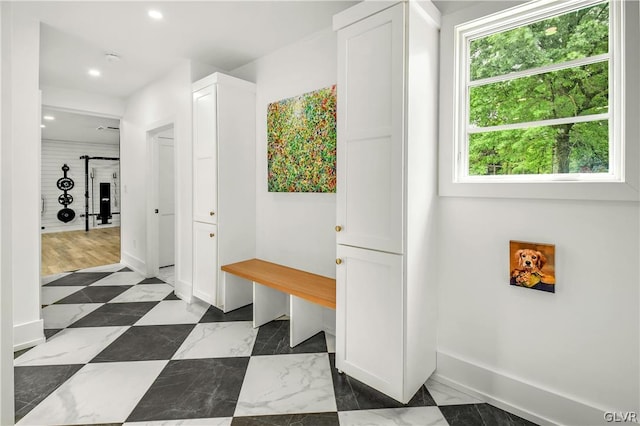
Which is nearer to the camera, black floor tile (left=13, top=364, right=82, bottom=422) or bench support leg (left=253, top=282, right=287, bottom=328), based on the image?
black floor tile (left=13, top=364, right=82, bottom=422)

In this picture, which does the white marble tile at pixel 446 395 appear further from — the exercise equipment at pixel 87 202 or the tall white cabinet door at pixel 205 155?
the exercise equipment at pixel 87 202

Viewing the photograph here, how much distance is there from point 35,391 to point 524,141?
334cm

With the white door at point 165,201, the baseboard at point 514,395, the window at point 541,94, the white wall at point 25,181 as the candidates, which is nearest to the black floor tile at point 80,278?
the white door at point 165,201

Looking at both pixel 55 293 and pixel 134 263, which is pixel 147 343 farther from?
pixel 134 263

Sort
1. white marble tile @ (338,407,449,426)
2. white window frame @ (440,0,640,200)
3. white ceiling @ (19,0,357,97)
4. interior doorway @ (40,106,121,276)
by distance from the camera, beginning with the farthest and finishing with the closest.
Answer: interior doorway @ (40,106,121,276) → white ceiling @ (19,0,357,97) → white marble tile @ (338,407,449,426) → white window frame @ (440,0,640,200)

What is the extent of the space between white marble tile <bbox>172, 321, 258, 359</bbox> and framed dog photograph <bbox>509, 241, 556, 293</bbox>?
6.31 ft

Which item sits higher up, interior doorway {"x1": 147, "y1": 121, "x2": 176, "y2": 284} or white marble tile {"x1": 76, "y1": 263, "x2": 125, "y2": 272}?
interior doorway {"x1": 147, "y1": 121, "x2": 176, "y2": 284}

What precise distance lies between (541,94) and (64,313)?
4.40 m

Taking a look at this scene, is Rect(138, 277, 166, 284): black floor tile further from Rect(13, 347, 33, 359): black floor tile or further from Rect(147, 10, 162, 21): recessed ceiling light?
Rect(147, 10, 162, 21): recessed ceiling light

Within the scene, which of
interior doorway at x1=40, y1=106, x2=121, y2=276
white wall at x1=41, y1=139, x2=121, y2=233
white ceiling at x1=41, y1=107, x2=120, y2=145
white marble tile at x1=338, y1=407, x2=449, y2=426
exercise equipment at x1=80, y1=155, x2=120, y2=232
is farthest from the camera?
exercise equipment at x1=80, y1=155, x2=120, y2=232

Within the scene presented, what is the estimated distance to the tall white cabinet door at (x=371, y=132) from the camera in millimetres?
1753

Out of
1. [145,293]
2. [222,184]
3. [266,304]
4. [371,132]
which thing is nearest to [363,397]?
[266,304]

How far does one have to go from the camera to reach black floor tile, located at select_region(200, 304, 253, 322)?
119 inches

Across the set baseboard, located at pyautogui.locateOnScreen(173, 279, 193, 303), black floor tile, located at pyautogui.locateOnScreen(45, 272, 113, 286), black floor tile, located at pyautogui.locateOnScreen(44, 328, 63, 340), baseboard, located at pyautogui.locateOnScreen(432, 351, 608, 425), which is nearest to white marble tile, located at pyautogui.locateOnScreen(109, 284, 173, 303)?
baseboard, located at pyautogui.locateOnScreen(173, 279, 193, 303)
